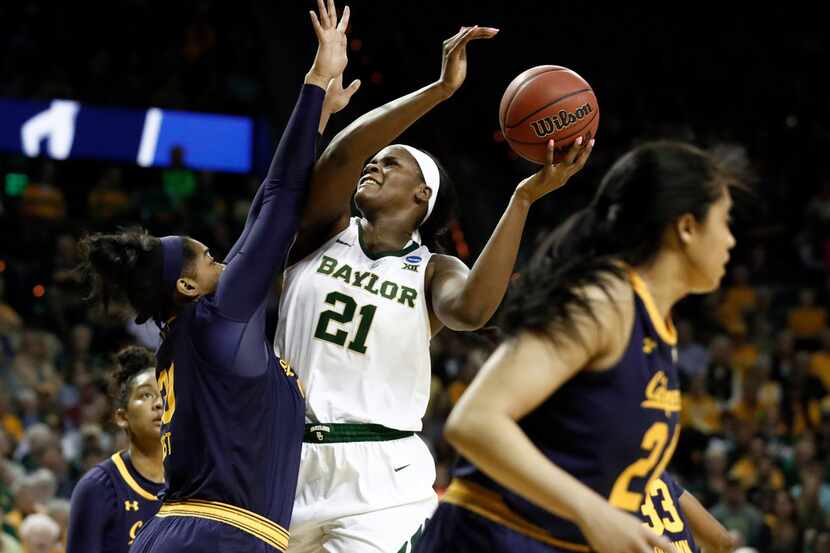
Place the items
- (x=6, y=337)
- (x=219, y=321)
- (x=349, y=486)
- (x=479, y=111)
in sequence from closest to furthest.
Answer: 1. (x=219, y=321)
2. (x=349, y=486)
3. (x=6, y=337)
4. (x=479, y=111)

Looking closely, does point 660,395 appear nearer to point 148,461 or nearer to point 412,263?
point 412,263

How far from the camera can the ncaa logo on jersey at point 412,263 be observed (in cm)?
438

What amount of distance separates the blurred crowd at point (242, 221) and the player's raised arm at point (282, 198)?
4.07 metres

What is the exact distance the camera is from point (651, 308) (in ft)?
9.02

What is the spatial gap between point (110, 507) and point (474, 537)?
229cm

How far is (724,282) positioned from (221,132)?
6283 mm

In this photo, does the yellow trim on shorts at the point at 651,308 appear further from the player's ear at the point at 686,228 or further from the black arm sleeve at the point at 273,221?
the black arm sleeve at the point at 273,221

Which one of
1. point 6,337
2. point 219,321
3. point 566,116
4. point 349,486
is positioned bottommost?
point 6,337

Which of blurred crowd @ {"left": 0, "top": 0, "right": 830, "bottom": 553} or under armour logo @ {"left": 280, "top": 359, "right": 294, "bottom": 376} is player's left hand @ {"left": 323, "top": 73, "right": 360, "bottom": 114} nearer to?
under armour logo @ {"left": 280, "top": 359, "right": 294, "bottom": 376}

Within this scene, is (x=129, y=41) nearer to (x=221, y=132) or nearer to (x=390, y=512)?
(x=221, y=132)

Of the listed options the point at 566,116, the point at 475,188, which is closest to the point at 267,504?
the point at 566,116

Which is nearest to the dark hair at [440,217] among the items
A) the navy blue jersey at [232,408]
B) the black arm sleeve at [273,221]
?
the black arm sleeve at [273,221]

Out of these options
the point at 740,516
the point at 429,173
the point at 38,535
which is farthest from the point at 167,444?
the point at 740,516

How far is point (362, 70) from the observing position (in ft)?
41.8
